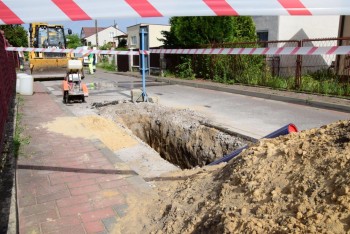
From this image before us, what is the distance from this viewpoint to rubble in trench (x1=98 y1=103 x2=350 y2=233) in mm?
1937

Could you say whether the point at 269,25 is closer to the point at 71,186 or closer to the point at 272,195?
the point at 71,186

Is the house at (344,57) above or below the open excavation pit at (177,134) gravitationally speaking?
above

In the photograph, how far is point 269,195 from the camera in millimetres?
2297

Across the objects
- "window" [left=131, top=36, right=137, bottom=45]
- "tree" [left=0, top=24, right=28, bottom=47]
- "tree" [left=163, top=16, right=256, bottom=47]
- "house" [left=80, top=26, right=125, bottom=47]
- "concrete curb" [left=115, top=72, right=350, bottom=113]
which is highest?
"house" [left=80, top=26, right=125, bottom=47]

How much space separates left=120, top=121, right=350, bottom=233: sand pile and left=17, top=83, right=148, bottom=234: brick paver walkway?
0.35 metres

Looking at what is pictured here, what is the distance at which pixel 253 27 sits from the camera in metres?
19.7

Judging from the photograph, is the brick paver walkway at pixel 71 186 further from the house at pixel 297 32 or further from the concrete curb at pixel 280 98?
the house at pixel 297 32

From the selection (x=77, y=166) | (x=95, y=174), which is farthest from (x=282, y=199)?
(x=77, y=166)

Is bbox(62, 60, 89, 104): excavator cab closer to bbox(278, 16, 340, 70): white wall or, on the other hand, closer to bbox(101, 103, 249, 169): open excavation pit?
bbox(101, 103, 249, 169): open excavation pit

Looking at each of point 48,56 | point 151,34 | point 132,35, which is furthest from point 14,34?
point 48,56

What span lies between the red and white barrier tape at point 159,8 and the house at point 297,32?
49.3 feet

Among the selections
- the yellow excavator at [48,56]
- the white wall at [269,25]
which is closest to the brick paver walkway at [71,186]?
the yellow excavator at [48,56]

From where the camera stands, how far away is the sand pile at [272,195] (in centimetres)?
193

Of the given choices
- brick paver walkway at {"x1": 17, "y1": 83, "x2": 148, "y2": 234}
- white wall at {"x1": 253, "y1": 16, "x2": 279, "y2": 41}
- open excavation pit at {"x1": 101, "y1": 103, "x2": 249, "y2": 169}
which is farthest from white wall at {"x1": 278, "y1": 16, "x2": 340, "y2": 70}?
brick paver walkway at {"x1": 17, "y1": 83, "x2": 148, "y2": 234}
